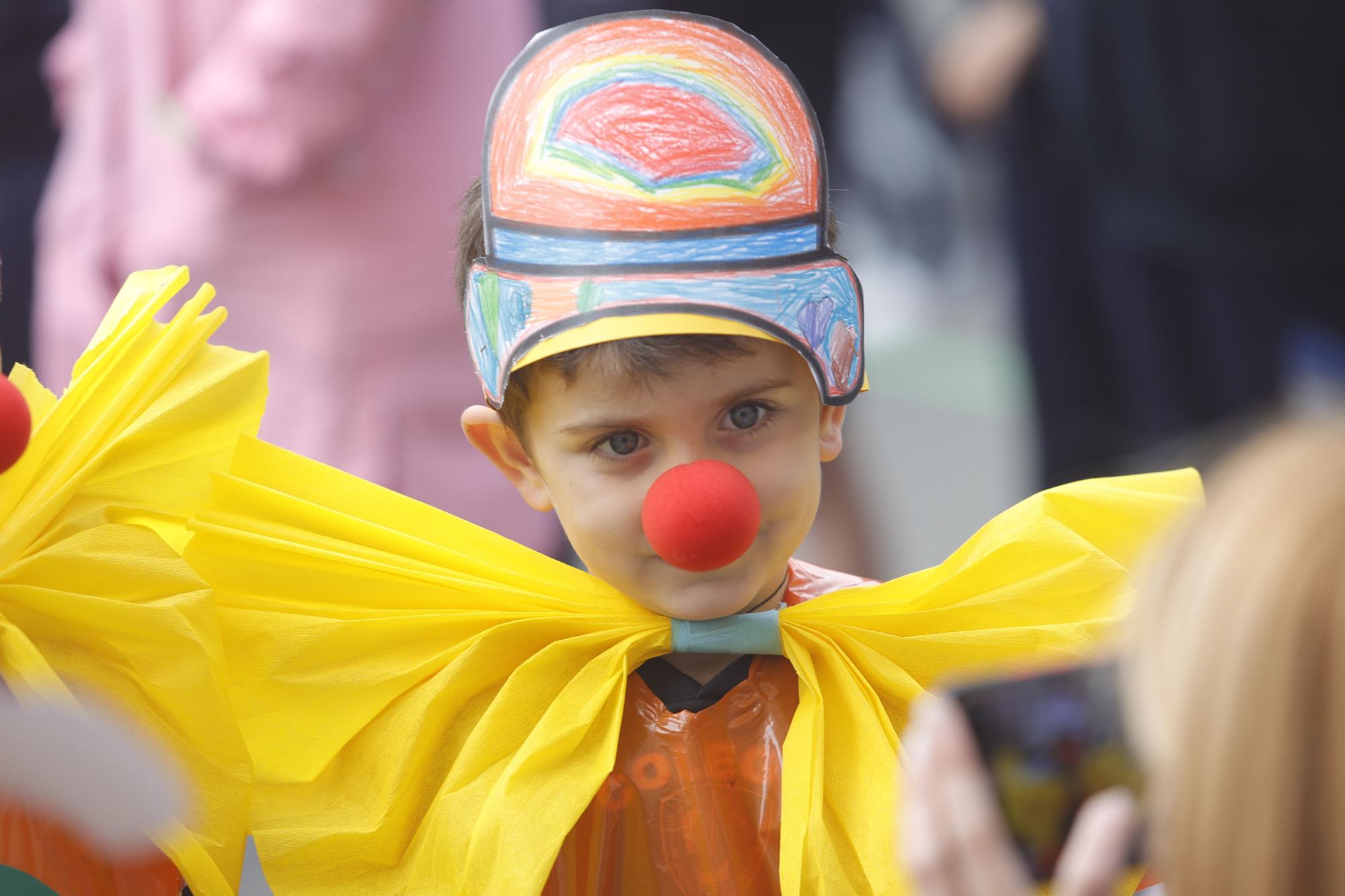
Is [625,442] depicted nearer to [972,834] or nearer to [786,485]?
[786,485]

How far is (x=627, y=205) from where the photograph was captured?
1360mm

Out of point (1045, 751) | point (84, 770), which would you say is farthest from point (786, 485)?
point (84, 770)

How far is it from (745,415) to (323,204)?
1.20m

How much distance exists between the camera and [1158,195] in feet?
8.75

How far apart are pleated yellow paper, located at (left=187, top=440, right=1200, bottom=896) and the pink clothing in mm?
928

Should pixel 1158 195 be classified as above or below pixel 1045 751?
above

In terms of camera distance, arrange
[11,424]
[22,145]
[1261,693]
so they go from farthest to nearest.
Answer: [22,145] → [11,424] → [1261,693]

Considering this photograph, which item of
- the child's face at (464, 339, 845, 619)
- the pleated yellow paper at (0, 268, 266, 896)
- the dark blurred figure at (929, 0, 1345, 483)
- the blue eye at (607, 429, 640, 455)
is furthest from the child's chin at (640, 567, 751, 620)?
the dark blurred figure at (929, 0, 1345, 483)

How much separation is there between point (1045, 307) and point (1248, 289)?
1.23 ft

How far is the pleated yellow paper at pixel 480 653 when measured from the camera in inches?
55.0

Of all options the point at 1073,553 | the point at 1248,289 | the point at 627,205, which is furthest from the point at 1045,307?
the point at 627,205

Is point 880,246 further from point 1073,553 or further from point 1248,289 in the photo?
point 1073,553

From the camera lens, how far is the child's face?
1392mm

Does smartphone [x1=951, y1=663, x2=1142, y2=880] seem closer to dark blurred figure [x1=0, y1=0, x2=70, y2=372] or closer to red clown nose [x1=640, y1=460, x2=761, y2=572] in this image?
red clown nose [x1=640, y1=460, x2=761, y2=572]
